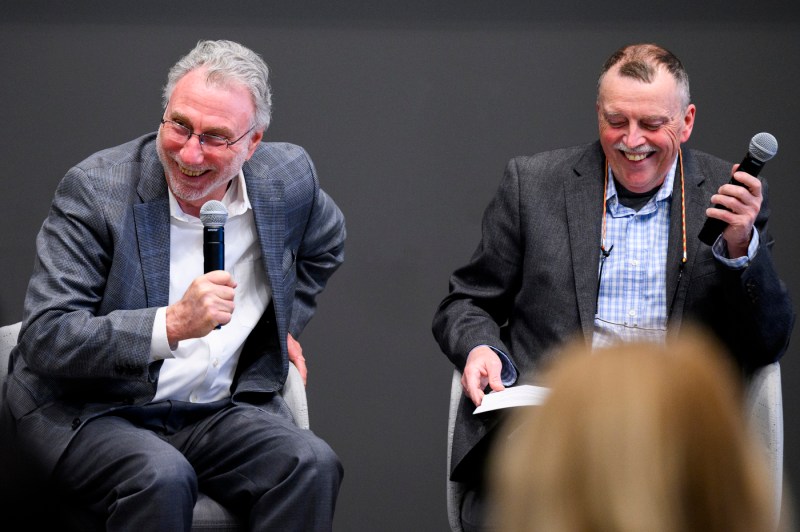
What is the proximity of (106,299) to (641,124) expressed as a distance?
1449mm

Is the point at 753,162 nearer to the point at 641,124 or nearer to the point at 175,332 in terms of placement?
the point at 641,124

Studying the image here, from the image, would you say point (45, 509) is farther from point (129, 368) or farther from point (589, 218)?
point (589, 218)

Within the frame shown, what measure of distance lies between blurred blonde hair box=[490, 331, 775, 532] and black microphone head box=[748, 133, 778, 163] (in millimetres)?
1744

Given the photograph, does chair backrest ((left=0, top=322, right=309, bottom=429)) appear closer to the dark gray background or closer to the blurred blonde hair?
the dark gray background

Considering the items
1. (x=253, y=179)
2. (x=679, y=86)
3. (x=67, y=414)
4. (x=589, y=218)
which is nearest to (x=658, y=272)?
(x=589, y=218)

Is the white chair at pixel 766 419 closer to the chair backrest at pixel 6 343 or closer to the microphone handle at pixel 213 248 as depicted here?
the microphone handle at pixel 213 248

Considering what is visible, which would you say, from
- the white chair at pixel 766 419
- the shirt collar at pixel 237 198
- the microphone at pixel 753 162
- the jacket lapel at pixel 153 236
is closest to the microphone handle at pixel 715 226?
the microphone at pixel 753 162

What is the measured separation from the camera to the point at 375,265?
447 centimetres

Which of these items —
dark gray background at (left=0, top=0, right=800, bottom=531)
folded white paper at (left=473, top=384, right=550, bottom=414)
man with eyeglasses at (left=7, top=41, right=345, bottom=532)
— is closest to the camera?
man with eyeglasses at (left=7, top=41, right=345, bottom=532)

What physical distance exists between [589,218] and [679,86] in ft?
1.41

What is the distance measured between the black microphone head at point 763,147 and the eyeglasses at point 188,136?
1265 millimetres

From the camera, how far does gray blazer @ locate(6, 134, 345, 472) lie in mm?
2748

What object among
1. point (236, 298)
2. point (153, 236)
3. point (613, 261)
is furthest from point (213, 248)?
point (613, 261)

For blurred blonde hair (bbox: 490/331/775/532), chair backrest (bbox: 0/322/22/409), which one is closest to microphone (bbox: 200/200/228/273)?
chair backrest (bbox: 0/322/22/409)
